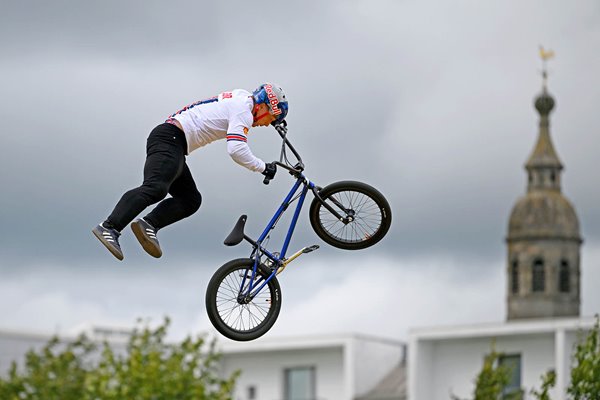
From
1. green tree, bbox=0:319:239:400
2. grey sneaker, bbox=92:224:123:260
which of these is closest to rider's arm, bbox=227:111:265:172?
grey sneaker, bbox=92:224:123:260

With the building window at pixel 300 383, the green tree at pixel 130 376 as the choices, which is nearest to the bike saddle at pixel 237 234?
the green tree at pixel 130 376

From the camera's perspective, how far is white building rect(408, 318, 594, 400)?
9262 centimetres

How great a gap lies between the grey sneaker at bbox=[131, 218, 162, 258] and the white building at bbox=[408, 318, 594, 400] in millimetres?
71055

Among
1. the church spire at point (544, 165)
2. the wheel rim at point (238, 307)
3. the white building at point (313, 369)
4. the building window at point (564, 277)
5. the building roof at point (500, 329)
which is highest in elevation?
the church spire at point (544, 165)

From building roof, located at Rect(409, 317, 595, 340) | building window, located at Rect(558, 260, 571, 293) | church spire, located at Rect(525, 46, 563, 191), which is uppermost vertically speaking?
church spire, located at Rect(525, 46, 563, 191)

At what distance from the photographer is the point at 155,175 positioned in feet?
69.8

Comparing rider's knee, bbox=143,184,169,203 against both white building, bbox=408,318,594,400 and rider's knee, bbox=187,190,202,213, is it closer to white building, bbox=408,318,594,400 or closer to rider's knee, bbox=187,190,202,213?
rider's knee, bbox=187,190,202,213

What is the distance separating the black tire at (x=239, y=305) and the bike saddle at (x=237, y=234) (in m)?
0.40

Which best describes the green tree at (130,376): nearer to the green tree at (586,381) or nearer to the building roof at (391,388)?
the green tree at (586,381)

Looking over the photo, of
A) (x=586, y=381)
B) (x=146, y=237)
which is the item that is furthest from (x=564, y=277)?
(x=146, y=237)

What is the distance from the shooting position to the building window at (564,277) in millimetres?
194250

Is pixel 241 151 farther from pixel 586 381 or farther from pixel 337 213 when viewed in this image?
pixel 586 381

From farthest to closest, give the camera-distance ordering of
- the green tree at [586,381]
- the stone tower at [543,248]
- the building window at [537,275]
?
the building window at [537,275] < the stone tower at [543,248] < the green tree at [586,381]

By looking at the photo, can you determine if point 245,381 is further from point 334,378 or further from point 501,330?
point 501,330
